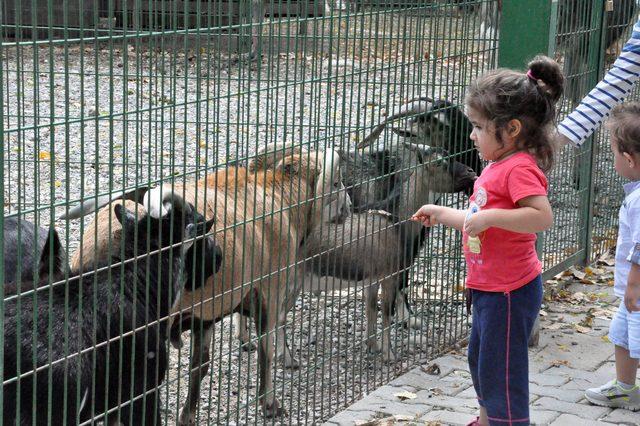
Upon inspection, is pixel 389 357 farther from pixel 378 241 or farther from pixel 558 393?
pixel 558 393

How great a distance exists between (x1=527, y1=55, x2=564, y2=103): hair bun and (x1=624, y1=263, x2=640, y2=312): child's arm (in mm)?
1015

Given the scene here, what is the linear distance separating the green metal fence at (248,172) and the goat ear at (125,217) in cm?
6

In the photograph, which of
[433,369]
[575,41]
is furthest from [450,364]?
[575,41]

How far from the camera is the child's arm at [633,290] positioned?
16.0ft

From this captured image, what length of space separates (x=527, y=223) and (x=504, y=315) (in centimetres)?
47

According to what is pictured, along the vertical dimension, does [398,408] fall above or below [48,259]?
below

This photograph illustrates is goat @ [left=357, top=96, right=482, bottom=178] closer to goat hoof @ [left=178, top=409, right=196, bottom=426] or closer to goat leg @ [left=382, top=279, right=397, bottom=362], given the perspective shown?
goat leg @ [left=382, top=279, right=397, bottom=362]

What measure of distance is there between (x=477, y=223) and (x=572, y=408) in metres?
1.84

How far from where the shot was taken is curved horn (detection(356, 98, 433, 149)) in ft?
17.7

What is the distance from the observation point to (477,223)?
4.17 metres

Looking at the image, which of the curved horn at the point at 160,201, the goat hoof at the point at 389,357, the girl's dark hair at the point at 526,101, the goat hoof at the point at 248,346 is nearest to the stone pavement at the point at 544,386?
the goat hoof at the point at 389,357

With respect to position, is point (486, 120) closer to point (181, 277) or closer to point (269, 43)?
point (269, 43)

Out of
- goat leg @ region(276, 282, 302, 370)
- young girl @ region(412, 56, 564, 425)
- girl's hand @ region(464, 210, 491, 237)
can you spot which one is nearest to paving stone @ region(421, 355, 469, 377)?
goat leg @ region(276, 282, 302, 370)

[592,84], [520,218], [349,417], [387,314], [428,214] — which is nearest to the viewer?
[520,218]
